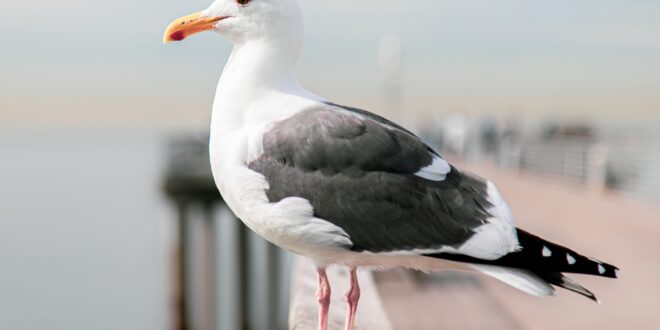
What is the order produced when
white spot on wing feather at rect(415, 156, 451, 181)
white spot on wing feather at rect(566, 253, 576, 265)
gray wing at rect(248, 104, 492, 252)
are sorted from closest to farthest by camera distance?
white spot on wing feather at rect(566, 253, 576, 265) → gray wing at rect(248, 104, 492, 252) → white spot on wing feather at rect(415, 156, 451, 181)

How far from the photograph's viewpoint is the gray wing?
2.58 m

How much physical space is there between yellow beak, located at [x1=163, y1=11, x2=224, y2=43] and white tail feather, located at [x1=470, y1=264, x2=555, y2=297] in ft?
4.19

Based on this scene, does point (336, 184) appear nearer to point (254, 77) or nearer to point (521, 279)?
point (254, 77)

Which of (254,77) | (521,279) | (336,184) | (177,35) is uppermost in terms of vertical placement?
(177,35)

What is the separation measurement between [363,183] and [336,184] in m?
0.09

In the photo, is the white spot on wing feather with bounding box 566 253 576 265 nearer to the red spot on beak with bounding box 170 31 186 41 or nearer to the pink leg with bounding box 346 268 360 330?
the pink leg with bounding box 346 268 360 330

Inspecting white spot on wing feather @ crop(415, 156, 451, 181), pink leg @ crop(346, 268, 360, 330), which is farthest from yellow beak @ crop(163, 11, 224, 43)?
pink leg @ crop(346, 268, 360, 330)

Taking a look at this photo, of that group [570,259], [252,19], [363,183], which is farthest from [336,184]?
[570,259]

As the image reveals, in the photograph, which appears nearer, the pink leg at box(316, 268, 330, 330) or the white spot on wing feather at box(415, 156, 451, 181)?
the white spot on wing feather at box(415, 156, 451, 181)

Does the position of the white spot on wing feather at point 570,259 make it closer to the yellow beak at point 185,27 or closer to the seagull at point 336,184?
the seagull at point 336,184

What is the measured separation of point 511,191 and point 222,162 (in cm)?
1601

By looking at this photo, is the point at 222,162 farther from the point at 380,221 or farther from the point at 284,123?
the point at 380,221

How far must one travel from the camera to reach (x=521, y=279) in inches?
99.3

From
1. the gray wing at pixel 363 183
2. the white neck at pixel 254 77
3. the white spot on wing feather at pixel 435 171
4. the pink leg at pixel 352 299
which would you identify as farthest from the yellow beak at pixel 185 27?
the pink leg at pixel 352 299
